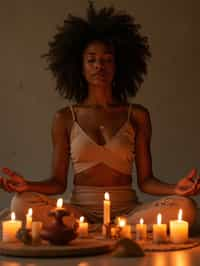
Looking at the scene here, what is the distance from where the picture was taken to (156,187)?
11.1 ft

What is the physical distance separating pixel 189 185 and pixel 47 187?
704 millimetres

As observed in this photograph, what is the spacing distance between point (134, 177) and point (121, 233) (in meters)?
1.77

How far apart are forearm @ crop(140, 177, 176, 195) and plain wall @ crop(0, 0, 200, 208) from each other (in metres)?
1.07

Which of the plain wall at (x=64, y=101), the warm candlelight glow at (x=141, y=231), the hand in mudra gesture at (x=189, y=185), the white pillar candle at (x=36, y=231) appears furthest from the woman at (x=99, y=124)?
the plain wall at (x=64, y=101)

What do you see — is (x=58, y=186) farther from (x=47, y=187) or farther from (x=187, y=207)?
(x=187, y=207)

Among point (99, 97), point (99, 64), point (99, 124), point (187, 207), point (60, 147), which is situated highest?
point (99, 64)

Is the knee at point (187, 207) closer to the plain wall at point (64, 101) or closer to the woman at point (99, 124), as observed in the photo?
the woman at point (99, 124)

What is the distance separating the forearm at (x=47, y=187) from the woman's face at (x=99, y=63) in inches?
20.7

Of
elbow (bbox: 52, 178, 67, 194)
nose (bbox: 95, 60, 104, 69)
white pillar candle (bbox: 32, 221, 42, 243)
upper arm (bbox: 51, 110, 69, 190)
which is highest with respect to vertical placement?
nose (bbox: 95, 60, 104, 69)

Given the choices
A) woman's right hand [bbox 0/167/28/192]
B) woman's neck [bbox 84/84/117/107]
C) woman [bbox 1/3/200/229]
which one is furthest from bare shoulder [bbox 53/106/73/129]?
woman's right hand [bbox 0/167/28/192]

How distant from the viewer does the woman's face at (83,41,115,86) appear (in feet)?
11.3

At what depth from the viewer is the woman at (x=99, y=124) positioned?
3.36 meters

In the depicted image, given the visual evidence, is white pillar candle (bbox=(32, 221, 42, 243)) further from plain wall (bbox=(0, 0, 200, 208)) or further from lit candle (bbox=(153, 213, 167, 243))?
plain wall (bbox=(0, 0, 200, 208))

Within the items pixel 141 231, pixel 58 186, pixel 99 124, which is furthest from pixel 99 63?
pixel 141 231
